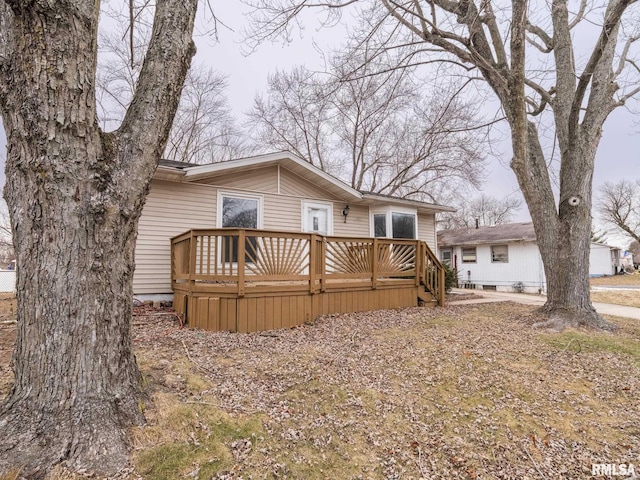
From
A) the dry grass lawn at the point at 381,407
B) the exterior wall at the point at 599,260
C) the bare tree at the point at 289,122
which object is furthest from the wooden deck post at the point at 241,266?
the exterior wall at the point at 599,260

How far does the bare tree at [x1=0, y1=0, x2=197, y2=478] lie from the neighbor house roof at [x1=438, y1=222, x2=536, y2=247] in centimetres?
1797

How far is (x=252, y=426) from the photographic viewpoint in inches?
102

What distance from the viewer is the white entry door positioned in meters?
9.09

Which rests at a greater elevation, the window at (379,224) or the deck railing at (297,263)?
the window at (379,224)

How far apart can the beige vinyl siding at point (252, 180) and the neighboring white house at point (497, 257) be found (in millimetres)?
13565

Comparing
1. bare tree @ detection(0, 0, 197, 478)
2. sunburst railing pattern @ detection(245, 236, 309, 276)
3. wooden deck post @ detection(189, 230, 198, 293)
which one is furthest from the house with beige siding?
bare tree @ detection(0, 0, 197, 478)

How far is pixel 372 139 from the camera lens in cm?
1852

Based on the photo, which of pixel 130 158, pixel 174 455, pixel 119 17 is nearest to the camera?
pixel 174 455

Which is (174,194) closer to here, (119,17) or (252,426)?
(119,17)

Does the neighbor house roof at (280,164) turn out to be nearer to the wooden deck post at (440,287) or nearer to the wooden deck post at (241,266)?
the wooden deck post at (241,266)

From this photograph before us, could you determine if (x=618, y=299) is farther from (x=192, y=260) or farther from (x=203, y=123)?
(x=203, y=123)

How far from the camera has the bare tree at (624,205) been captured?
96.0ft

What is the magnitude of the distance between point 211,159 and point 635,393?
2063 centimetres

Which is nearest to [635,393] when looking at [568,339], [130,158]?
[568,339]
